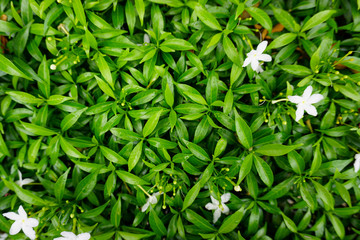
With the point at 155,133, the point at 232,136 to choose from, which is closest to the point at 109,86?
the point at 155,133

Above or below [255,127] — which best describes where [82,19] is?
above

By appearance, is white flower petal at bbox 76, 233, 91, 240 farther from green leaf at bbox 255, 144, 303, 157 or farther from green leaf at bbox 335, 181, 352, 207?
green leaf at bbox 335, 181, 352, 207

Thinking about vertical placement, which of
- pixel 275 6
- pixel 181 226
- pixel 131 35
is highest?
pixel 275 6

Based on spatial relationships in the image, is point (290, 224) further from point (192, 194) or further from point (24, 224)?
point (24, 224)

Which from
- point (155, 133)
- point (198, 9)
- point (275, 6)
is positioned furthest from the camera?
point (275, 6)

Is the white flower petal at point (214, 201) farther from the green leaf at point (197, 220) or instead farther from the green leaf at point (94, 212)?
the green leaf at point (94, 212)

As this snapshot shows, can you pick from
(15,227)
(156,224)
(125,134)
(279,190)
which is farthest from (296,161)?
(15,227)

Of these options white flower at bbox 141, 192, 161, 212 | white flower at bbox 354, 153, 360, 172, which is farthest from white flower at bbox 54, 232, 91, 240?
white flower at bbox 354, 153, 360, 172

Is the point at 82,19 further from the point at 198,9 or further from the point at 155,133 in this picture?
the point at 155,133
